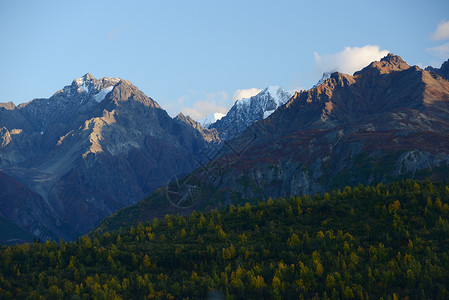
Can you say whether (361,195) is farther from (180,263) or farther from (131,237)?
(131,237)

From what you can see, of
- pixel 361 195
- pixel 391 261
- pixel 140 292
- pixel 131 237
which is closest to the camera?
pixel 391 261

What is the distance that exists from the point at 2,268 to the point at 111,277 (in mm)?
29364

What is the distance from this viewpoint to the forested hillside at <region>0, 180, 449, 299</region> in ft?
225

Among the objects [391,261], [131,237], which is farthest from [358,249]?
[131,237]

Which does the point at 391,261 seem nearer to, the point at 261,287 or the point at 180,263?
the point at 261,287

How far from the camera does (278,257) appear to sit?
85.2m

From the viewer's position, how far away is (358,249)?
7912cm

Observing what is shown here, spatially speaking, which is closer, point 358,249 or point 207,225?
point 358,249

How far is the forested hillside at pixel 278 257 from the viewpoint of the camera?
225 feet

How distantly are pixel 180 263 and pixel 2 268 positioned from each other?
42.3m

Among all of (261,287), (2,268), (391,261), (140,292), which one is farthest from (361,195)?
(2,268)

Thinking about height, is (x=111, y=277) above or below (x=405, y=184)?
below

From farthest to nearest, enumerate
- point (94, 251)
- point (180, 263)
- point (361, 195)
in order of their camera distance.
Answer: point (361, 195), point (94, 251), point (180, 263)

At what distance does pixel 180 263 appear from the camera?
90.5 m
